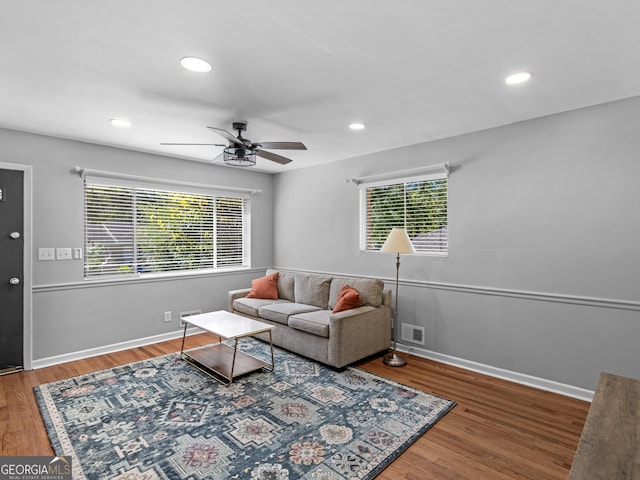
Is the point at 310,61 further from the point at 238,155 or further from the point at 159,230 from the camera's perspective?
the point at 159,230

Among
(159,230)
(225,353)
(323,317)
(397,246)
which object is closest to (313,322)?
(323,317)

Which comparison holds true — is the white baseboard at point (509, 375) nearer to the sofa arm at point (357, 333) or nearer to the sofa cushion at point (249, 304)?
the sofa arm at point (357, 333)

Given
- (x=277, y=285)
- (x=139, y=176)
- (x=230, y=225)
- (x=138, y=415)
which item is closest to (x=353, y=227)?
(x=277, y=285)

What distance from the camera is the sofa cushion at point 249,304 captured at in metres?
4.49

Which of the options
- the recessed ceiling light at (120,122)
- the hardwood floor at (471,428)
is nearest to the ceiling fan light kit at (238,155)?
the recessed ceiling light at (120,122)

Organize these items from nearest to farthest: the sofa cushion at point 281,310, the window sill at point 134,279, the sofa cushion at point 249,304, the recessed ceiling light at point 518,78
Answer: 1. the recessed ceiling light at point 518,78
2. the window sill at point 134,279
3. the sofa cushion at point 281,310
4. the sofa cushion at point 249,304

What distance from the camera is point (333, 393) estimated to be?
3.07 metres

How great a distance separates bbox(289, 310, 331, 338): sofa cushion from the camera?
3.62m

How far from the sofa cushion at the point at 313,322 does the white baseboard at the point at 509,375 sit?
1122mm

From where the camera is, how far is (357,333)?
3676mm

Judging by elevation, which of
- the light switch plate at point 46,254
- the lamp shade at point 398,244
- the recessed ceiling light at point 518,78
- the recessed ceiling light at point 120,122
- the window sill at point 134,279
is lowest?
the window sill at point 134,279

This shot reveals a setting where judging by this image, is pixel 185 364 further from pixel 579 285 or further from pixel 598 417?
pixel 579 285

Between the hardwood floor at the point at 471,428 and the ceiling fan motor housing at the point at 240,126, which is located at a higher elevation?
the ceiling fan motor housing at the point at 240,126

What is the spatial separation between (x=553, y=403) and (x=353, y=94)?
3.05 m
